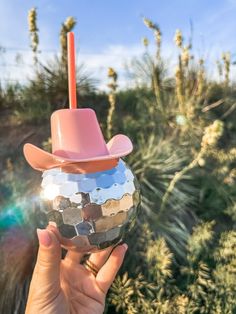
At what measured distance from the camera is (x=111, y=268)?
59.8 inches

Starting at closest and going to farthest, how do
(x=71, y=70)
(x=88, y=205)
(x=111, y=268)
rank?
(x=88, y=205)
(x=71, y=70)
(x=111, y=268)

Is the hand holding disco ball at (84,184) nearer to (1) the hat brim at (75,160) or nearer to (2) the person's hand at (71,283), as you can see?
(1) the hat brim at (75,160)

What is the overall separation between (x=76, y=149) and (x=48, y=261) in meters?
0.31

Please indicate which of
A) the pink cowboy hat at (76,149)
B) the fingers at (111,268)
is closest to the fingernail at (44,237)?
the pink cowboy hat at (76,149)

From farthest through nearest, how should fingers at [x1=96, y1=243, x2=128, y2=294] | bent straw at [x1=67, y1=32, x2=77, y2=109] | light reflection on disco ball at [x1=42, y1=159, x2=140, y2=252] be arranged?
fingers at [x1=96, y1=243, x2=128, y2=294]
bent straw at [x1=67, y1=32, x2=77, y2=109]
light reflection on disco ball at [x1=42, y1=159, x2=140, y2=252]

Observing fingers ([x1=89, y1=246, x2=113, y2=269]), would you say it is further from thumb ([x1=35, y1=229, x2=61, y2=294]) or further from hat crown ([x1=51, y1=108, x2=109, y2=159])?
hat crown ([x1=51, y1=108, x2=109, y2=159])

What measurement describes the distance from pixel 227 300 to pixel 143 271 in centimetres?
53

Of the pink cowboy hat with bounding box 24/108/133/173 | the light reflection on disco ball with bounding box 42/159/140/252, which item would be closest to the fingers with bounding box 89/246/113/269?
the light reflection on disco ball with bounding box 42/159/140/252

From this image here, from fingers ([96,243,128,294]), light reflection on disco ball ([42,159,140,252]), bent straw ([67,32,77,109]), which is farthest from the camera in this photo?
fingers ([96,243,128,294])

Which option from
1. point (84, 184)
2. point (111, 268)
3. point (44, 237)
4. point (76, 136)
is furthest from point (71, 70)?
point (111, 268)

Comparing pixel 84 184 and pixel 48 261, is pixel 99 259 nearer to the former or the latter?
pixel 48 261

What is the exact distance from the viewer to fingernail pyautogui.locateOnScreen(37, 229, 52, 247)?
48.2 inches

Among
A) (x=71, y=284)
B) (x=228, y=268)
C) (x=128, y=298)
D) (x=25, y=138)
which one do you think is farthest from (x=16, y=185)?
(x=71, y=284)

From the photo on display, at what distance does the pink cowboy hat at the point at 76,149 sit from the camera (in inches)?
49.0
